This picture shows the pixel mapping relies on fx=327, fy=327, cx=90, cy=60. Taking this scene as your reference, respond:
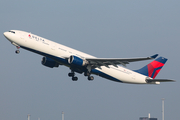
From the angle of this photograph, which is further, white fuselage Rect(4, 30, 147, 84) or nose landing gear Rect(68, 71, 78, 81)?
nose landing gear Rect(68, 71, 78, 81)

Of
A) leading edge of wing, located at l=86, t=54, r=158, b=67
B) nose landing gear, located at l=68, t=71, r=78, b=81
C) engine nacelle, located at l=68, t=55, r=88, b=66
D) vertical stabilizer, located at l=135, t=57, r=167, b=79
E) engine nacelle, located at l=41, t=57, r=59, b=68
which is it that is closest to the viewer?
leading edge of wing, located at l=86, t=54, r=158, b=67

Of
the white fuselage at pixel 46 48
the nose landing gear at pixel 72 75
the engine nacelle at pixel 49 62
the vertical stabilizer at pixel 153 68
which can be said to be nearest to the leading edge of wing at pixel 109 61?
the white fuselage at pixel 46 48

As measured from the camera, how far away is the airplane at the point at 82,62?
46800 millimetres

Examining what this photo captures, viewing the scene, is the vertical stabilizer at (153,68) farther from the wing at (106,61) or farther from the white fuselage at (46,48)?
the wing at (106,61)

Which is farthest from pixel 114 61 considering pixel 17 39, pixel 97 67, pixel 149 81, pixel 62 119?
pixel 62 119

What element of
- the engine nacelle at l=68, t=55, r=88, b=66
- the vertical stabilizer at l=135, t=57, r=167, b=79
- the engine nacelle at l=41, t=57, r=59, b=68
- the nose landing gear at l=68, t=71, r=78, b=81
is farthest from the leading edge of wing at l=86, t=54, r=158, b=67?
the vertical stabilizer at l=135, t=57, r=167, b=79

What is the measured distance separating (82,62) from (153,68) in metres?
16.2

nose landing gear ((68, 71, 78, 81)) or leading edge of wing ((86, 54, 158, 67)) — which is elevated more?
leading edge of wing ((86, 54, 158, 67))

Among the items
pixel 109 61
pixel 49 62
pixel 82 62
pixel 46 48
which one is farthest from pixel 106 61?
pixel 49 62

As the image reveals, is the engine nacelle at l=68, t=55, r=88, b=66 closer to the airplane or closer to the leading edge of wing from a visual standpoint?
the airplane

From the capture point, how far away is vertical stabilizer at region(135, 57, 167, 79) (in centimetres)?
5875

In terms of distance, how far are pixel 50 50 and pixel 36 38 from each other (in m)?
2.65

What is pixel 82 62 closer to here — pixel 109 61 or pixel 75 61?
pixel 75 61

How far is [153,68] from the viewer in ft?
195
